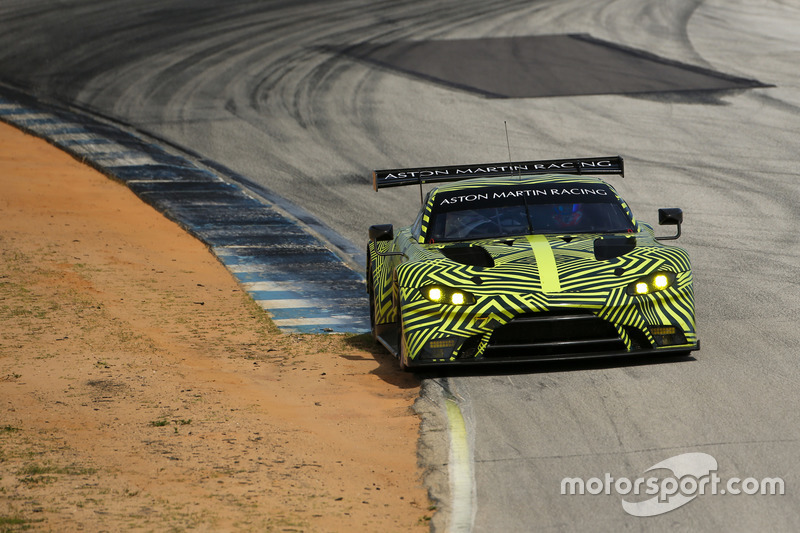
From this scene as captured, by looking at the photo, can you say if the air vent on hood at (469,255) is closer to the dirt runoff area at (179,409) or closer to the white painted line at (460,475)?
the dirt runoff area at (179,409)

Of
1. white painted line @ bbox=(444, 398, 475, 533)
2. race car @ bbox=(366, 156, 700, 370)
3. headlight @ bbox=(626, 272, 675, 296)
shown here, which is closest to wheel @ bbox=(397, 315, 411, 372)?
race car @ bbox=(366, 156, 700, 370)

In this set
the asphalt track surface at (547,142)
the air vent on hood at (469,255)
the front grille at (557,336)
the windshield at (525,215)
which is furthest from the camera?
the windshield at (525,215)

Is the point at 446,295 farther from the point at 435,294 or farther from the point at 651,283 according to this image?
the point at 651,283

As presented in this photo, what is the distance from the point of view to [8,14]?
35.9 m

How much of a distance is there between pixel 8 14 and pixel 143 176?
1913 cm

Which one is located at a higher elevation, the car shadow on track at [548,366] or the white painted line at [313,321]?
the car shadow on track at [548,366]

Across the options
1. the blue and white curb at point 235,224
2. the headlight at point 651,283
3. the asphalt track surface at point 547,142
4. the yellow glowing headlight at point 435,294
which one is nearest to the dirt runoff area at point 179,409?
the blue and white curb at point 235,224

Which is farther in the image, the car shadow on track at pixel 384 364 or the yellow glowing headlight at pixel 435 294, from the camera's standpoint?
the car shadow on track at pixel 384 364

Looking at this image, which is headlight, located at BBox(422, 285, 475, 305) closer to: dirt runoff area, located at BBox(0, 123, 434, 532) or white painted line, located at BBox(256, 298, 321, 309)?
dirt runoff area, located at BBox(0, 123, 434, 532)

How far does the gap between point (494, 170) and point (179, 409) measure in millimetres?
4474

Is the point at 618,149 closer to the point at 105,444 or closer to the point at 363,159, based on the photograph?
the point at 363,159

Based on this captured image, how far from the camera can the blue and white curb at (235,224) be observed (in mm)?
12758

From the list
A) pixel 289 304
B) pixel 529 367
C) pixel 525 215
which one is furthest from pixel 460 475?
pixel 289 304

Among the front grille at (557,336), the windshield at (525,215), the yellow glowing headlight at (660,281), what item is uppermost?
the windshield at (525,215)
